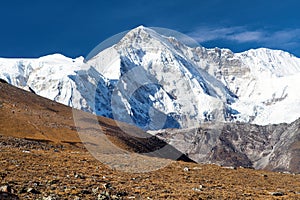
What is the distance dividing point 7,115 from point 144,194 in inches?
2107

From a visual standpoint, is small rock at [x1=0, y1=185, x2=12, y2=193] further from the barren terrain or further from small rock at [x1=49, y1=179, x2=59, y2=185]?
small rock at [x1=49, y1=179, x2=59, y2=185]

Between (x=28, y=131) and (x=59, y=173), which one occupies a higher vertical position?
(x=28, y=131)

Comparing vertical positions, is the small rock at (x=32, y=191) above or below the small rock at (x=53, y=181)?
below

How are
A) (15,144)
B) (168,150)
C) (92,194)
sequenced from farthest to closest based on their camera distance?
(168,150) < (15,144) < (92,194)

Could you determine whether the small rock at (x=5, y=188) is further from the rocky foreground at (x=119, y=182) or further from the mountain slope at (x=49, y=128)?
Answer: the mountain slope at (x=49, y=128)

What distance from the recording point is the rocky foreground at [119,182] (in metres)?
Answer: 28.5

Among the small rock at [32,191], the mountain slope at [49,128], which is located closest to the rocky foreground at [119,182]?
the small rock at [32,191]

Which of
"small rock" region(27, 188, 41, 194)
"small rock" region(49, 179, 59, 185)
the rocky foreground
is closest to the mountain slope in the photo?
the rocky foreground

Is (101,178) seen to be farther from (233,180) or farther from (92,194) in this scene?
(233,180)

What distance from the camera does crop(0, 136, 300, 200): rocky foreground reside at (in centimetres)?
2850

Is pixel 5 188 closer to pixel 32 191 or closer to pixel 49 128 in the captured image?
pixel 32 191

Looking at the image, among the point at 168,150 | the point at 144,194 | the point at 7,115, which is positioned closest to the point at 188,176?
the point at 144,194

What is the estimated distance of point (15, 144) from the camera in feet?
176

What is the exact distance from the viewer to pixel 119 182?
113 ft
